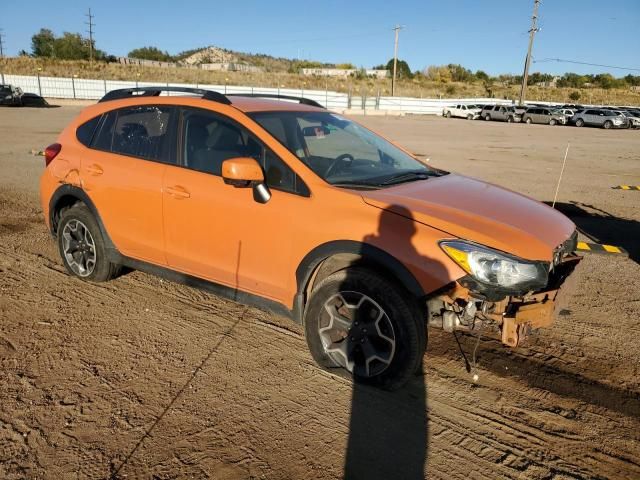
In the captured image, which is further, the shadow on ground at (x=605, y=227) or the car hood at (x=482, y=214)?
the shadow on ground at (x=605, y=227)

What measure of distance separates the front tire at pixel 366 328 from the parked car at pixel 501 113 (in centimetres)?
4580

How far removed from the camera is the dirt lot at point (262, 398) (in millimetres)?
2615

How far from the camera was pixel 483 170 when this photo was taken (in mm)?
13586

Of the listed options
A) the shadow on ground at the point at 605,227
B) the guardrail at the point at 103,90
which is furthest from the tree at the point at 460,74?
the shadow on ground at the point at 605,227

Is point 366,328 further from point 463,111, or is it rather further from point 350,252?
point 463,111

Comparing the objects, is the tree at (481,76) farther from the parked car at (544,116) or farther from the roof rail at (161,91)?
the roof rail at (161,91)

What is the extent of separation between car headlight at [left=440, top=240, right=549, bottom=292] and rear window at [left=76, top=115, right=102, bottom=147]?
11.6ft

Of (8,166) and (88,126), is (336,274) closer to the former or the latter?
(88,126)

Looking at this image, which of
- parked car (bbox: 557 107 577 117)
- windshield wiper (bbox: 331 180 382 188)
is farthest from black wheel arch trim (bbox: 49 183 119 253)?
parked car (bbox: 557 107 577 117)

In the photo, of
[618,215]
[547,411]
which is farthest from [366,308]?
[618,215]

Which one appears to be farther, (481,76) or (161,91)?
(481,76)

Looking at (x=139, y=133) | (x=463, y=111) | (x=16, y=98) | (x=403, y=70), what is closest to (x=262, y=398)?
(x=139, y=133)

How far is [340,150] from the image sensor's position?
405cm

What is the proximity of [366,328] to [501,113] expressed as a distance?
154 ft
